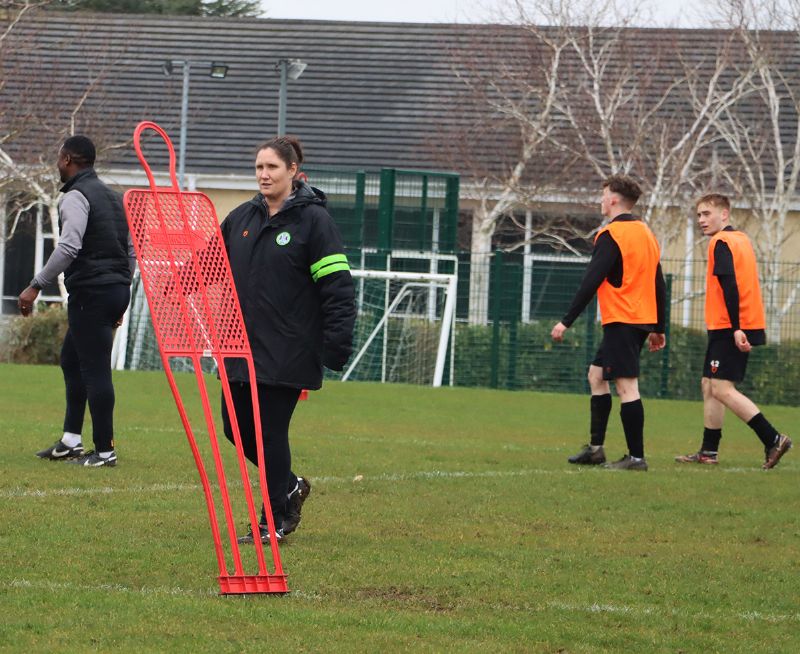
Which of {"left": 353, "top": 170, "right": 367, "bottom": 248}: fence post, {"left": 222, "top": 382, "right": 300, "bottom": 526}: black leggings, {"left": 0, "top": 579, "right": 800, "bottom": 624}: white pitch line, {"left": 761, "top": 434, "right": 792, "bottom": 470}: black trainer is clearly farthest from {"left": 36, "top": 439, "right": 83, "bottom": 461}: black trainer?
{"left": 353, "top": 170, "right": 367, "bottom": 248}: fence post

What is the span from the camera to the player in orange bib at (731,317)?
39.8 feet

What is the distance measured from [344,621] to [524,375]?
1694 centimetres

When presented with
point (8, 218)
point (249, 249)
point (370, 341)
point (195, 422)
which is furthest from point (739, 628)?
point (8, 218)

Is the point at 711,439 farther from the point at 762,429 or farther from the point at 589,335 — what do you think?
the point at 589,335

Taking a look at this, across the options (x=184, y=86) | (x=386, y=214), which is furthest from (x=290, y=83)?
(x=386, y=214)

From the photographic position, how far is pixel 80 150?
10.2 m

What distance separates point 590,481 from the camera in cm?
1084

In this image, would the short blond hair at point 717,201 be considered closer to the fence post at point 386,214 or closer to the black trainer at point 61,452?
the black trainer at point 61,452

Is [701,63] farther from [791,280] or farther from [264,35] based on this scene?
[264,35]

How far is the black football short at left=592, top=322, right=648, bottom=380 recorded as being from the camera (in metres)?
11.7

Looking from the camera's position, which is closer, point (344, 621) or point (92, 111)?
point (344, 621)

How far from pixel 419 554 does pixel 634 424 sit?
4.54 meters

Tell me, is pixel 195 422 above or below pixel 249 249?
below

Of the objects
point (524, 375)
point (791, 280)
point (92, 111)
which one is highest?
point (92, 111)
